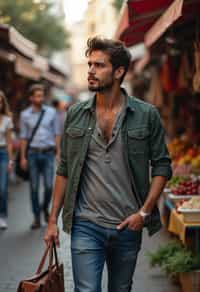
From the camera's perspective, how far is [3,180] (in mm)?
9578

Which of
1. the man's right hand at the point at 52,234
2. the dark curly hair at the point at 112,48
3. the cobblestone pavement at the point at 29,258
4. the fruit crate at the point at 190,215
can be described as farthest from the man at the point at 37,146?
the dark curly hair at the point at 112,48

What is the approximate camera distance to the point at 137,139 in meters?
4.09

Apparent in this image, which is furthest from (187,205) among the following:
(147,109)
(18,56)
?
(18,56)

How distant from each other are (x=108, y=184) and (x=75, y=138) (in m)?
0.32

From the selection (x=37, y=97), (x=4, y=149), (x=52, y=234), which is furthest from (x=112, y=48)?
(x=4, y=149)

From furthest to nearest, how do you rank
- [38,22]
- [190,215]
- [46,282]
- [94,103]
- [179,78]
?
1. [38,22]
2. [179,78]
3. [190,215]
4. [94,103]
5. [46,282]

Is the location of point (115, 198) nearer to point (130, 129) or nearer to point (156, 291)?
point (130, 129)

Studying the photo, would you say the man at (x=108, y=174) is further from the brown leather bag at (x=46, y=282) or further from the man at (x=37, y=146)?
the man at (x=37, y=146)

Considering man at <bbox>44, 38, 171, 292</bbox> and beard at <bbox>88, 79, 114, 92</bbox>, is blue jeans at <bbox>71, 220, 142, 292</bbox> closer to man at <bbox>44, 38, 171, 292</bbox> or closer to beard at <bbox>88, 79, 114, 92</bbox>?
man at <bbox>44, 38, 171, 292</bbox>

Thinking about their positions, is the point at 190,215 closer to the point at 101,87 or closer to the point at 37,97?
the point at 101,87

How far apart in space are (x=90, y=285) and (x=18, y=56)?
42.6 ft

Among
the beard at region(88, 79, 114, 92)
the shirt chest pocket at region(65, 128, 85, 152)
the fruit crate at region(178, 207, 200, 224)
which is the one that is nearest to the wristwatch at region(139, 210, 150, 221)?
the shirt chest pocket at region(65, 128, 85, 152)

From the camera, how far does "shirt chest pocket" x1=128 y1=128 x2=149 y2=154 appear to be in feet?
13.4

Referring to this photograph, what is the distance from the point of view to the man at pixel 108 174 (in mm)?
4062
